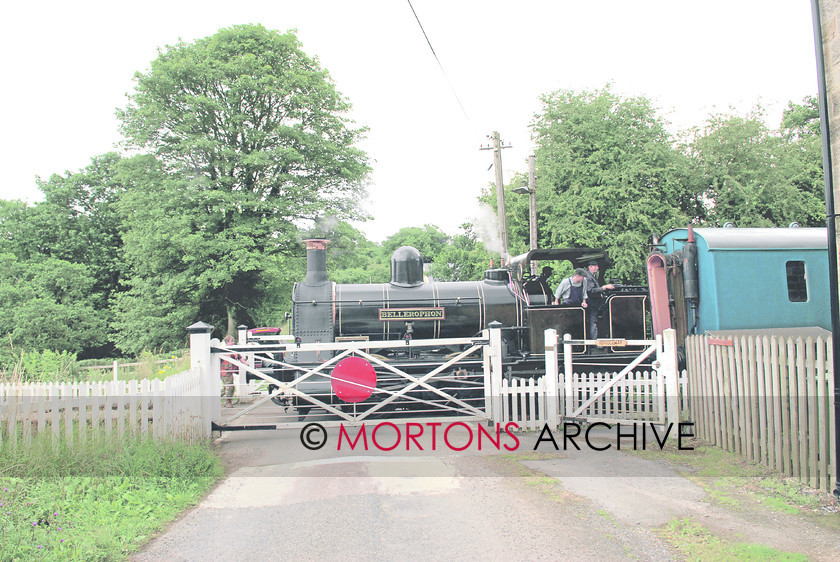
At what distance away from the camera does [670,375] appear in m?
7.68

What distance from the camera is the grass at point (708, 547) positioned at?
3.85 m

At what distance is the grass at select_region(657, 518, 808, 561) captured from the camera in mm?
3850

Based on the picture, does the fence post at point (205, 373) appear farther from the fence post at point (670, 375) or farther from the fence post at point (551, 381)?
the fence post at point (670, 375)

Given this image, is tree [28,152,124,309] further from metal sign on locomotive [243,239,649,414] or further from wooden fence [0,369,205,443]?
wooden fence [0,369,205,443]

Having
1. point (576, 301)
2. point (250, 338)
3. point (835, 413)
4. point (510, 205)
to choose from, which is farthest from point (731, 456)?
point (510, 205)

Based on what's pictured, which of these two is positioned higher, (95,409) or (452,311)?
(452,311)

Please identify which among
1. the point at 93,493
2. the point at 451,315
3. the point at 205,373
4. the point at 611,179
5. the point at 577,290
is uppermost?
the point at 611,179

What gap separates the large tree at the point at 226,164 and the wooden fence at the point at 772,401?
51.8 feet

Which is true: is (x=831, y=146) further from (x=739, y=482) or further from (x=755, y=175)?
(x=755, y=175)

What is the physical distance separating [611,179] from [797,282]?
11.8 metres

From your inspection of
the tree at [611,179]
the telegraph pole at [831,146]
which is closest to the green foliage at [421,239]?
the tree at [611,179]

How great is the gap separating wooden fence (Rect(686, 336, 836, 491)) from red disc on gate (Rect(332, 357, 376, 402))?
14.3ft

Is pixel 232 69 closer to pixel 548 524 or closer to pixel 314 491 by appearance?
pixel 314 491

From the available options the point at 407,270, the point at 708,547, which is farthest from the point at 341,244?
the point at 708,547
